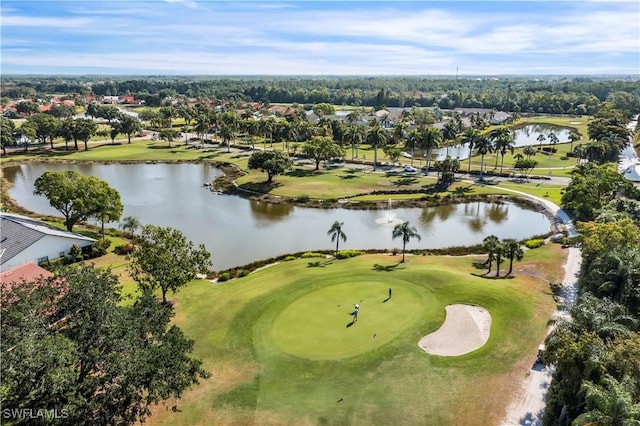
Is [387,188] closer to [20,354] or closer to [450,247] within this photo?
[450,247]

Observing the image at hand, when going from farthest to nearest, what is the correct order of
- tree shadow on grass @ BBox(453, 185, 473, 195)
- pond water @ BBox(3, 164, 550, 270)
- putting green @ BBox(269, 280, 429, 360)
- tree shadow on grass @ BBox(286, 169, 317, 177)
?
tree shadow on grass @ BBox(286, 169, 317, 177)
tree shadow on grass @ BBox(453, 185, 473, 195)
pond water @ BBox(3, 164, 550, 270)
putting green @ BBox(269, 280, 429, 360)

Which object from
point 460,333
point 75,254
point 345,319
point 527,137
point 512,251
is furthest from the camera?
point 527,137

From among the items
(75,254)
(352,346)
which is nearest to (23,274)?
(75,254)

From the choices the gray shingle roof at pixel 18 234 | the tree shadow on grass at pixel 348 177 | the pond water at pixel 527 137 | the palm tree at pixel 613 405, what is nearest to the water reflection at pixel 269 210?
the tree shadow on grass at pixel 348 177

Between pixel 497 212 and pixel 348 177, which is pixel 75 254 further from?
pixel 497 212

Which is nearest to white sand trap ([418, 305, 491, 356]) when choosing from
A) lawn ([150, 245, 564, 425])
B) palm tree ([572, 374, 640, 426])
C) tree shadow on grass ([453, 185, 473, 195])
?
lawn ([150, 245, 564, 425])

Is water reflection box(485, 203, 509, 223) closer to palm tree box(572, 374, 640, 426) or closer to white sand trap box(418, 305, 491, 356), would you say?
white sand trap box(418, 305, 491, 356)
